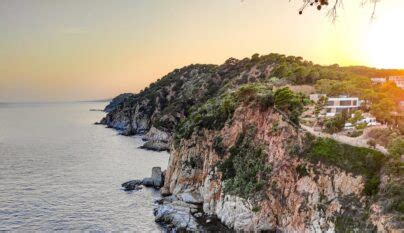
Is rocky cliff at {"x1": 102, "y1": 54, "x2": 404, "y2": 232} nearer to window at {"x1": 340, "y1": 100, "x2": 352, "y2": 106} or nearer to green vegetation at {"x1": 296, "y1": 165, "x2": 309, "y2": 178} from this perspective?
green vegetation at {"x1": 296, "y1": 165, "x2": 309, "y2": 178}

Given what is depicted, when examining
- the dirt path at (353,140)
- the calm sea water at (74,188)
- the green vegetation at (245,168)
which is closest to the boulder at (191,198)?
the calm sea water at (74,188)

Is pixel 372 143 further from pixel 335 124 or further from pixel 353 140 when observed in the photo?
pixel 335 124

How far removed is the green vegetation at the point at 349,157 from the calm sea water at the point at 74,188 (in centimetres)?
2022

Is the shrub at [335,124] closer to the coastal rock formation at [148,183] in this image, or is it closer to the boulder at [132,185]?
the coastal rock formation at [148,183]

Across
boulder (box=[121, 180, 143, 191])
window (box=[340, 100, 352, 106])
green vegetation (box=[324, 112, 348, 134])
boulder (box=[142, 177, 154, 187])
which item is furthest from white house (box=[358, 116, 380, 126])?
A: boulder (box=[121, 180, 143, 191])

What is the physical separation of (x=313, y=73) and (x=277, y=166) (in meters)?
39.5

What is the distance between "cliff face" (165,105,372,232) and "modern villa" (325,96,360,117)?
15721 mm

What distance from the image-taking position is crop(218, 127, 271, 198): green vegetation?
46781 mm

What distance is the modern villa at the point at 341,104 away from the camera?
6280cm

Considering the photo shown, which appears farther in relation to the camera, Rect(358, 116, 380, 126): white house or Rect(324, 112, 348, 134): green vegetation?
Rect(358, 116, 380, 126): white house

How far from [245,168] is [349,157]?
1456 cm

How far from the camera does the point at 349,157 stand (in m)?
39.5

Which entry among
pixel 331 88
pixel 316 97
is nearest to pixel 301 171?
pixel 316 97

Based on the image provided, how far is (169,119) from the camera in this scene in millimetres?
132500
